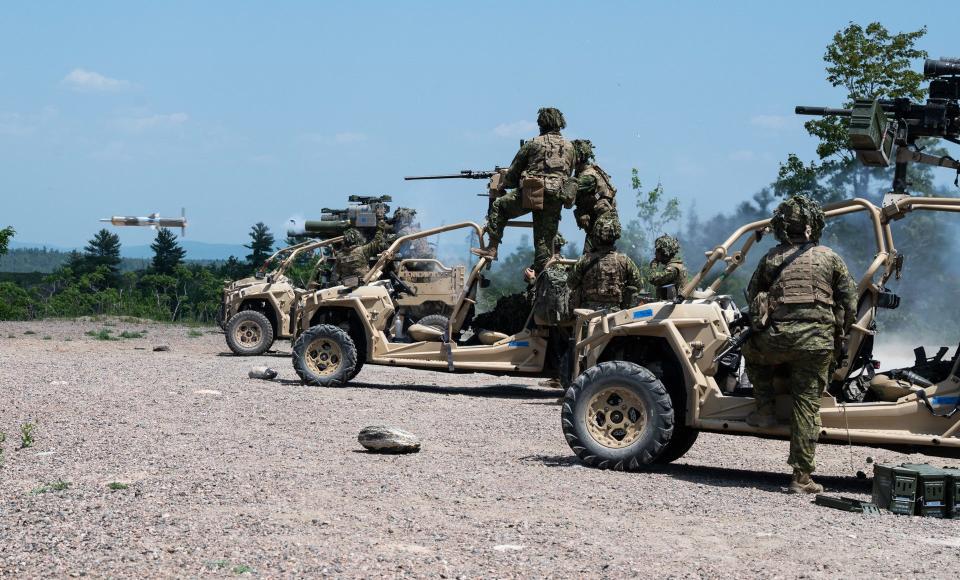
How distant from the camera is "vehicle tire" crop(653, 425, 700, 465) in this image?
9.27m

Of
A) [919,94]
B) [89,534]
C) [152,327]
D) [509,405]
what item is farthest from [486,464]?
[152,327]

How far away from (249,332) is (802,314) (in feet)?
46.6

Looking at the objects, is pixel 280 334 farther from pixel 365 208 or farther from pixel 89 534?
pixel 89 534

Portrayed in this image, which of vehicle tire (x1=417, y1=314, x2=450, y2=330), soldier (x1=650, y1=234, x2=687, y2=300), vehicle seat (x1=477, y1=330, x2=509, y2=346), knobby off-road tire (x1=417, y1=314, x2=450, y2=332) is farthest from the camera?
vehicle tire (x1=417, y1=314, x2=450, y2=330)

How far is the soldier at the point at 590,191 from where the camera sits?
1508 cm

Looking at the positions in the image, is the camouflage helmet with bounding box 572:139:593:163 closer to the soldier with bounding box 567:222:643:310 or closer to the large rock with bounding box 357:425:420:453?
the soldier with bounding box 567:222:643:310

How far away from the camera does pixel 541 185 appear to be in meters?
14.5

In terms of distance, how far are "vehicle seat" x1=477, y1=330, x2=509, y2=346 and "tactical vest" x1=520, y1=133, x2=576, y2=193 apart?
1719mm

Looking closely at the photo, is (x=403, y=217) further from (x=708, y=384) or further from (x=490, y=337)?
(x=708, y=384)

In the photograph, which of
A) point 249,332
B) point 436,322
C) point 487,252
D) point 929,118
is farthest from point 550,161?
point 249,332

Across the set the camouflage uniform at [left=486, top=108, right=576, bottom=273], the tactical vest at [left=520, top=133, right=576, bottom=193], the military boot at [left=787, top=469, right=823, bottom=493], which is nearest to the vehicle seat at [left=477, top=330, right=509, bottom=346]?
the camouflage uniform at [left=486, top=108, right=576, bottom=273]

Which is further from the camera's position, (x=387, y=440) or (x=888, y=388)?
(x=387, y=440)

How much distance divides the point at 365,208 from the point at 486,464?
12.6 m

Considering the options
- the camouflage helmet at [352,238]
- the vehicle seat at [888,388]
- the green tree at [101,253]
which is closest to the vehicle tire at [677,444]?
the vehicle seat at [888,388]
